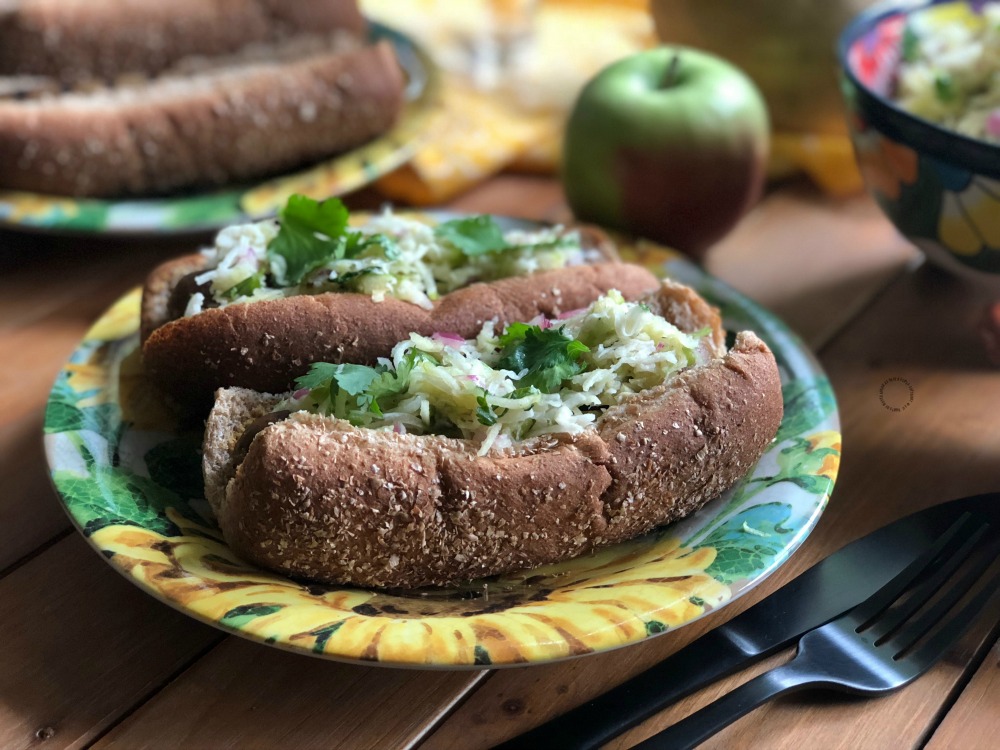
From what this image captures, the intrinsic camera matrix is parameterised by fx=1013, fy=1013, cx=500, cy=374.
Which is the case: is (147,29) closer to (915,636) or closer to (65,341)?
(65,341)

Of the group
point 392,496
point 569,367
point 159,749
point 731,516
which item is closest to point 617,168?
point 569,367

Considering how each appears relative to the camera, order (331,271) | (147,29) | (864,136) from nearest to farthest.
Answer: (331,271) < (864,136) < (147,29)

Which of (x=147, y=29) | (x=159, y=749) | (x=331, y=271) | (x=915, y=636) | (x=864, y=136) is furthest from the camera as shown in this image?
(x=147, y=29)

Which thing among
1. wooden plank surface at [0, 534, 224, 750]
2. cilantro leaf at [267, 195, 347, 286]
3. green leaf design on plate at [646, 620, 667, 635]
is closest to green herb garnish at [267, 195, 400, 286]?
cilantro leaf at [267, 195, 347, 286]

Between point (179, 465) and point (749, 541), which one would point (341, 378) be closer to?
point (179, 465)

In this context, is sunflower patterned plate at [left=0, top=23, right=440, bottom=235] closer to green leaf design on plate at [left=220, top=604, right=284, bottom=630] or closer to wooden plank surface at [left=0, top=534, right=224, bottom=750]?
wooden plank surface at [left=0, top=534, right=224, bottom=750]

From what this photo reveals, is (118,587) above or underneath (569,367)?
underneath

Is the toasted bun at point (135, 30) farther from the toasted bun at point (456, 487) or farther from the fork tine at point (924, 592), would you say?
the fork tine at point (924, 592)

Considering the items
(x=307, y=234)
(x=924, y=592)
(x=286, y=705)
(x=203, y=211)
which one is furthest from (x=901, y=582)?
(x=203, y=211)
